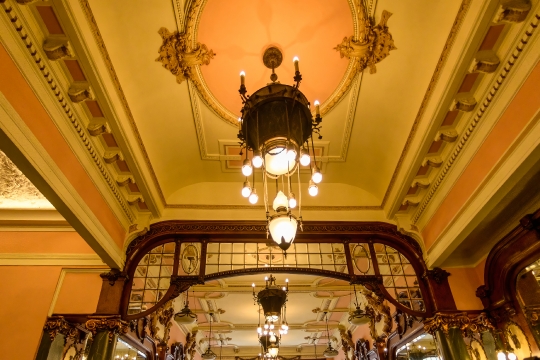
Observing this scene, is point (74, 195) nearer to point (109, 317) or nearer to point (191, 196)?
point (109, 317)

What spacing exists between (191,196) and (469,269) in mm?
4675

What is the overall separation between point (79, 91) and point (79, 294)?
315 centimetres

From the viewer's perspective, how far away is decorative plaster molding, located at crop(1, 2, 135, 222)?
9.68 feet

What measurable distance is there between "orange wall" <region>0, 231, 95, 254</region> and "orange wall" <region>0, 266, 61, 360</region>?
30cm

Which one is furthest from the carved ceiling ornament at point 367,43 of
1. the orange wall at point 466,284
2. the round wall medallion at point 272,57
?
the orange wall at point 466,284

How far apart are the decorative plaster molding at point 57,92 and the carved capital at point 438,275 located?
4.84 m

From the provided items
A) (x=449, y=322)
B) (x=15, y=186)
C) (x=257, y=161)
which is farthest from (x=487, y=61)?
(x=15, y=186)

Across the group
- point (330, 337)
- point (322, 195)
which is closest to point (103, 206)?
point (322, 195)

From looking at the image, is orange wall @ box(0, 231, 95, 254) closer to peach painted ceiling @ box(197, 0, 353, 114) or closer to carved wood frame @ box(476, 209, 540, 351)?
peach painted ceiling @ box(197, 0, 353, 114)

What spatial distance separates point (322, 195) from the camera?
6.55 m

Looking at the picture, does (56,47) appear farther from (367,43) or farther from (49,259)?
(49,259)

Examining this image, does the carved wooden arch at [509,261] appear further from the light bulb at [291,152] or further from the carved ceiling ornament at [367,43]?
the light bulb at [291,152]

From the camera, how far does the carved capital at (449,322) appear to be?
207 inches

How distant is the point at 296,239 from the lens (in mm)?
6129
